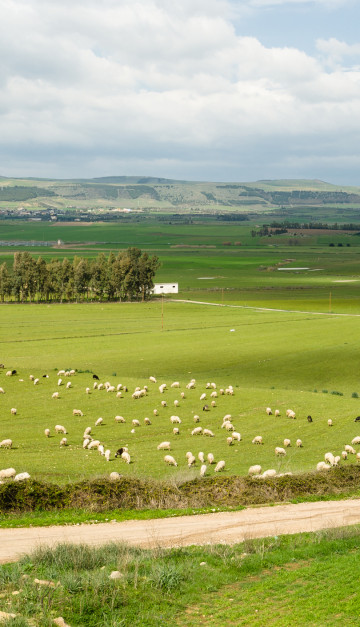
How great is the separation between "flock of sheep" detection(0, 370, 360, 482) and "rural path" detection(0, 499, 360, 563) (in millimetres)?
3156

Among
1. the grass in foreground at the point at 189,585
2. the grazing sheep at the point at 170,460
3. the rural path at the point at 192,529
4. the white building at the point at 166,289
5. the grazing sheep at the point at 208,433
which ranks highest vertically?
the grass in foreground at the point at 189,585

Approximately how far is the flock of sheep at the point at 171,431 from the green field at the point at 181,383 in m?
0.33

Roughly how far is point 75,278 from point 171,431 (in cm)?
11086

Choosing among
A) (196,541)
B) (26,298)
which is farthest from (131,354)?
(26,298)

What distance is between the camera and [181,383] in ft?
182

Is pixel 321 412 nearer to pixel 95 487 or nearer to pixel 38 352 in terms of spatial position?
pixel 95 487

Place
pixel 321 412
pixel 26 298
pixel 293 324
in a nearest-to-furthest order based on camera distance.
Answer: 1. pixel 321 412
2. pixel 293 324
3. pixel 26 298

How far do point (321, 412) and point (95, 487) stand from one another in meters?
20.8

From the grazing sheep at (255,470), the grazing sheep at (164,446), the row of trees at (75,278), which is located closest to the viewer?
the grazing sheep at (255,470)

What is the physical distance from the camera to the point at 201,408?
1715 inches

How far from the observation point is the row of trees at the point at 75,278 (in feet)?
473

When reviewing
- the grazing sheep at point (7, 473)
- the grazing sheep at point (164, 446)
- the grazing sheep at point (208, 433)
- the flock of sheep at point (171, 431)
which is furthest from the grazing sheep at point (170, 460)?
the grazing sheep at point (7, 473)

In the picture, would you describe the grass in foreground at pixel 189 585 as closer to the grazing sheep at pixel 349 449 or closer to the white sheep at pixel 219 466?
the white sheep at pixel 219 466

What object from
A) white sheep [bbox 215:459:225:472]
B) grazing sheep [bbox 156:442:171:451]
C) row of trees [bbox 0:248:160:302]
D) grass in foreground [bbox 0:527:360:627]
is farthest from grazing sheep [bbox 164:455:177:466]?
row of trees [bbox 0:248:160:302]
